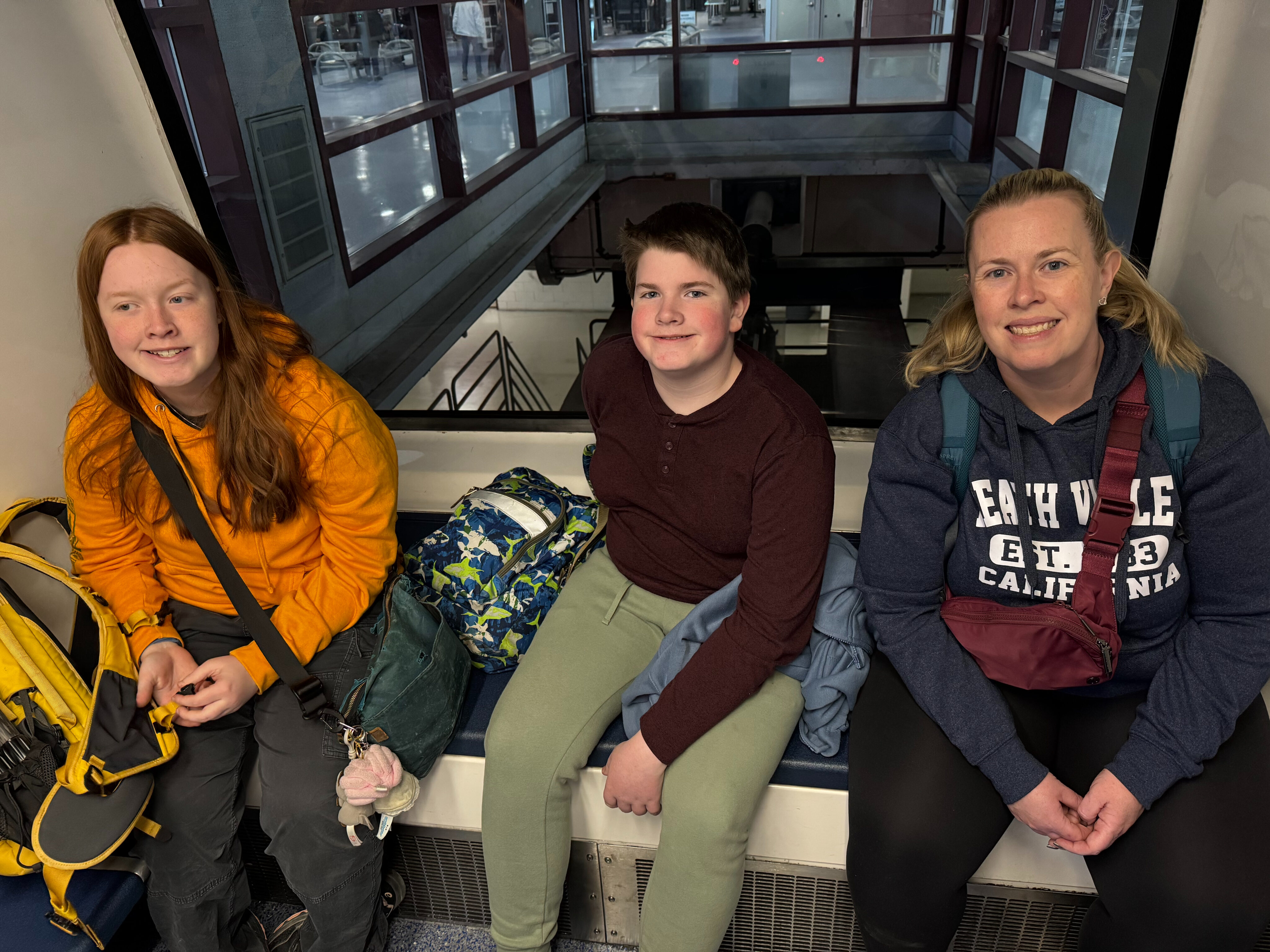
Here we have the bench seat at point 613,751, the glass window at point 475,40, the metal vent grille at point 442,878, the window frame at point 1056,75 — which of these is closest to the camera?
the bench seat at point 613,751

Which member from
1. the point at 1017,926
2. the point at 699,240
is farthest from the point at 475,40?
the point at 1017,926

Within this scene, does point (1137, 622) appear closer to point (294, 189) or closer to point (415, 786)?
point (415, 786)

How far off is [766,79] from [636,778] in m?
1.88

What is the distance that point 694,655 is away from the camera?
1.45 m

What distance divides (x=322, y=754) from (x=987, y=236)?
Result: 58.0 inches

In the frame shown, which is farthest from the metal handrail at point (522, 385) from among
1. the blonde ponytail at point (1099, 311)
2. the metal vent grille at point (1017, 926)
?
the metal vent grille at point (1017, 926)

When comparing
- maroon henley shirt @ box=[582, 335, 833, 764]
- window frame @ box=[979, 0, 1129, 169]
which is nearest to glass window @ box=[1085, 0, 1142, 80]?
window frame @ box=[979, 0, 1129, 169]

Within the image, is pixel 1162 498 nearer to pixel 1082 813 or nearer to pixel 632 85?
pixel 1082 813

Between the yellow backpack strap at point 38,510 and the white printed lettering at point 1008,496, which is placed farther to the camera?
the yellow backpack strap at point 38,510

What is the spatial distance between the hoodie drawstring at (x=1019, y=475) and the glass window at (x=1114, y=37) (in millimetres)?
1197

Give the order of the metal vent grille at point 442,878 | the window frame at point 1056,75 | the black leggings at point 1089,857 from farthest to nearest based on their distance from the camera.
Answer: the window frame at point 1056,75 → the metal vent grille at point 442,878 → the black leggings at point 1089,857

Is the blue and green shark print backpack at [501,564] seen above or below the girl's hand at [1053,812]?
above

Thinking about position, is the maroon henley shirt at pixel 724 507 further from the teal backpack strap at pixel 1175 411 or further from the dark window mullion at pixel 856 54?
the dark window mullion at pixel 856 54

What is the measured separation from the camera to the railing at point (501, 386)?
2709 millimetres
